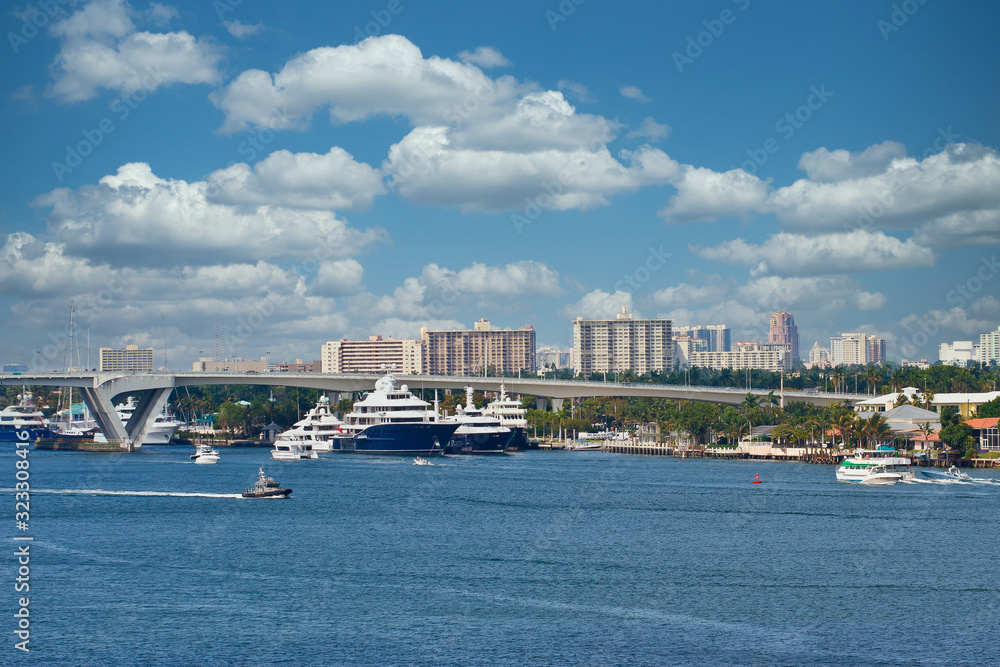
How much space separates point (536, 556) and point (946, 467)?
62.8 meters

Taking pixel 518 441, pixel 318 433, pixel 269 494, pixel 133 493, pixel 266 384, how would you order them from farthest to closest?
1. pixel 266 384
2. pixel 518 441
3. pixel 318 433
4. pixel 133 493
5. pixel 269 494

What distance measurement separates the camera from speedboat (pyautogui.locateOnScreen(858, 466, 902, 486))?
7794 centimetres

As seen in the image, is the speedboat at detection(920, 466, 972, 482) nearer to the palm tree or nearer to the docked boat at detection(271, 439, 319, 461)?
the palm tree

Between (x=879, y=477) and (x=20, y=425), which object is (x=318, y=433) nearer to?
(x=20, y=425)

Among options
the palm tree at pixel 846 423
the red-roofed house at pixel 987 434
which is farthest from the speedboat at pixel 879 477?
the red-roofed house at pixel 987 434

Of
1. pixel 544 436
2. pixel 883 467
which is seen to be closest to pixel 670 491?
pixel 883 467

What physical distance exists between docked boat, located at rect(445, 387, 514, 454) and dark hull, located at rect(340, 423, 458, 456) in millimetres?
6678

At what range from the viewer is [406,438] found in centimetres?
11231

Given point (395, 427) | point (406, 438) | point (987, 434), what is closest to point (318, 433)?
point (395, 427)

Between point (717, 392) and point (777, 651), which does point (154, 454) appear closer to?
point (717, 392)

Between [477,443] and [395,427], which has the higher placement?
[395,427]

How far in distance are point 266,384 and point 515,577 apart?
378 ft

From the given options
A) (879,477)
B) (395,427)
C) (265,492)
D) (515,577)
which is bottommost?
(515,577)

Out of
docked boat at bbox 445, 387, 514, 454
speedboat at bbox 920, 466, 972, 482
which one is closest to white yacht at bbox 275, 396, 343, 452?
docked boat at bbox 445, 387, 514, 454
